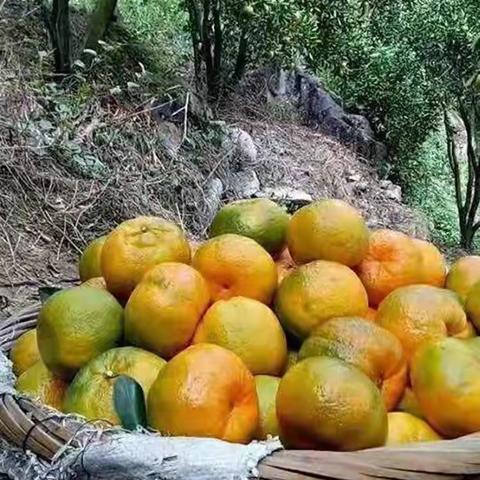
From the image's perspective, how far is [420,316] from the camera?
1.03 meters

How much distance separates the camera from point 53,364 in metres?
1.03

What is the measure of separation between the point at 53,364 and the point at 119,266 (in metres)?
0.18

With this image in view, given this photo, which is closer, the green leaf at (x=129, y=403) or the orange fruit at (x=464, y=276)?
the green leaf at (x=129, y=403)

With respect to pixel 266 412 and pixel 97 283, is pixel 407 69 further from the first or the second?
pixel 266 412

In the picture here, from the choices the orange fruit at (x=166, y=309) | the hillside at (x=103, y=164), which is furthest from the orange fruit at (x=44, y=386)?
the hillside at (x=103, y=164)

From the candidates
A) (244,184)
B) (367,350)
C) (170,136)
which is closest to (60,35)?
(170,136)

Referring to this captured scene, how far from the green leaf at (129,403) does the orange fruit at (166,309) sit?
0.12 metres

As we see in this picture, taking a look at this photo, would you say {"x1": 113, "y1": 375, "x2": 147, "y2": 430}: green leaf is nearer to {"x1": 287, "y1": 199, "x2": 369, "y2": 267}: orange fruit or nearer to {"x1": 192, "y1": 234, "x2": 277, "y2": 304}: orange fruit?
{"x1": 192, "y1": 234, "x2": 277, "y2": 304}: orange fruit

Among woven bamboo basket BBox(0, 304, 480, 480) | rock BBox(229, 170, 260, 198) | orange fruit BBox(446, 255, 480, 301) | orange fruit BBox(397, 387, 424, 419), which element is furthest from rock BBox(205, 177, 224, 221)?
woven bamboo basket BBox(0, 304, 480, 480)

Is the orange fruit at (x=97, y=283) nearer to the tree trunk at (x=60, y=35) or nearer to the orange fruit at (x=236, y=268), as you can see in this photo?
the orange fruit at (x=236, y=268)

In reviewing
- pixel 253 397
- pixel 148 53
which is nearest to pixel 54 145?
pixel 148 53

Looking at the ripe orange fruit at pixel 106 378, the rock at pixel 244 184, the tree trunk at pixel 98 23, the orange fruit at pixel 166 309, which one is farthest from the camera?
the rock at pixel 244 184

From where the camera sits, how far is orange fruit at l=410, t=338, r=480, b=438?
2.85ft

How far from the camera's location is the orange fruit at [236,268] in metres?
1.08
